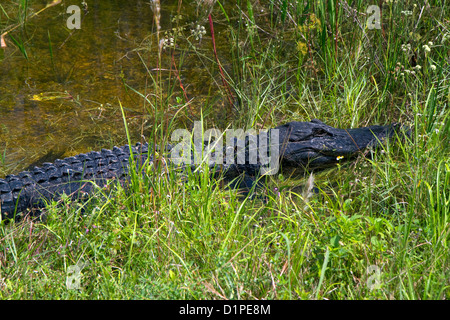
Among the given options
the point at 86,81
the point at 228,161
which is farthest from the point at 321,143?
the point at 86,81

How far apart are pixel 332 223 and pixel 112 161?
6.16 ft

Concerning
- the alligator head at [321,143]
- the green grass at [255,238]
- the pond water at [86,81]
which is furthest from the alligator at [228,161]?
the pond water at [86,81]

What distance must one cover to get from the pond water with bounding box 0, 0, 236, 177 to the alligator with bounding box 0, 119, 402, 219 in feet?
1.43

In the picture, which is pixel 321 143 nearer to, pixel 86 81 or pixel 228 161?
pixel 228 161

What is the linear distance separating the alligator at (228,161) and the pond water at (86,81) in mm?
435

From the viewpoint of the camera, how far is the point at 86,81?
4852 mm

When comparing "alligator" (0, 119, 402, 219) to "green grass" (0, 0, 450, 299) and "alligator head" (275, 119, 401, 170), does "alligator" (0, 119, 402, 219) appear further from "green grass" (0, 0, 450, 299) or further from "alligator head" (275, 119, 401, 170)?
"green grass" (0, 0, 450, 299)

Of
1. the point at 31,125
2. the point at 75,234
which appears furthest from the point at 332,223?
the point at 31,125

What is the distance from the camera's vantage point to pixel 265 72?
448 cm

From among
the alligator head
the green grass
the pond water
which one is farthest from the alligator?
the pond water

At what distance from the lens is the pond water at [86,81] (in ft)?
13.5

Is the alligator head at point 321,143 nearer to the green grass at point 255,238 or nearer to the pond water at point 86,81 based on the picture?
the green grass at point 255,238

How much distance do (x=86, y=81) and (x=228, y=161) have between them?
2.27m
